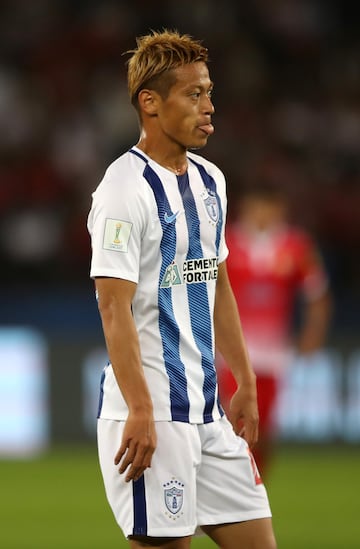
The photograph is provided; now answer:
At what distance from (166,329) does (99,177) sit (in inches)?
320

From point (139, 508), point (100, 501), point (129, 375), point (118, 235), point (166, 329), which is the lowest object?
point (100, 501)

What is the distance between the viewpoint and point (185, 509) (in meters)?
3.81

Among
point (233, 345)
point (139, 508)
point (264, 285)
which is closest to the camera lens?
point (139, 508)

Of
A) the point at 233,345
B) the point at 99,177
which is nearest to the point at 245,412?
the point at 233,345

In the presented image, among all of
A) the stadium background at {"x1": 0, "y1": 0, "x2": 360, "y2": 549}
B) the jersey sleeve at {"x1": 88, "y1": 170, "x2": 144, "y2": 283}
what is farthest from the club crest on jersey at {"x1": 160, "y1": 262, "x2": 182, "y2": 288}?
the stadium background at {"x1": 0, "y1": 0, "x2": 360, "y2": 549}

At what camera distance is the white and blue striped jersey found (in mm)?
3746

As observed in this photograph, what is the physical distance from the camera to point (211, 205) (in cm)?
403

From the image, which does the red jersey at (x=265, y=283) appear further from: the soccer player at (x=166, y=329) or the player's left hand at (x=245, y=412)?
the soccer player at (x=166, y=329)

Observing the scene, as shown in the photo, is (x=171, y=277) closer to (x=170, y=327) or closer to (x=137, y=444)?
(x=170, y=327)

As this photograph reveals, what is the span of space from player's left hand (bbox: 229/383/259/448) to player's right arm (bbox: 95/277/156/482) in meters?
0.58

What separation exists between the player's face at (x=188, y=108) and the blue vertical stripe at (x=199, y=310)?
15 cm

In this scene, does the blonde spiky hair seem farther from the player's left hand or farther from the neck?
the player's left hand

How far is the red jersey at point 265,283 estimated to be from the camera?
26.1 ft

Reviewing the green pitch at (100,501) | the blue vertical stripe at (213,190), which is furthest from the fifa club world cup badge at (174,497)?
the green pitch at (100,501)
